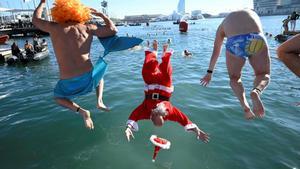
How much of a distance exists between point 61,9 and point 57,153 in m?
4.00

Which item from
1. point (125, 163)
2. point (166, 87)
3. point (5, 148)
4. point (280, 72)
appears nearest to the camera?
point (166, 87)

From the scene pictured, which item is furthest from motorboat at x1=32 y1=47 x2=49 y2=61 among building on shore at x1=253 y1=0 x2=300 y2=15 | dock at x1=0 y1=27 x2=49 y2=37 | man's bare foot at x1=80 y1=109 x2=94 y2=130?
building on shore at x1=253 y1=0 x2=300 y2=15

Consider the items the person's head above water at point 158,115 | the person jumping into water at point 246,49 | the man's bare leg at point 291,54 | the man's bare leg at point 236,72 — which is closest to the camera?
the man's bare leg at point 291,54

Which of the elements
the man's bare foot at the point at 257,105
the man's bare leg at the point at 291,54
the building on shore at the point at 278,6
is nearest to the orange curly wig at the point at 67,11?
the man's bare foot at the point at 257,105

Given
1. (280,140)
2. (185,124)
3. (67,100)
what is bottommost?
(280,140)

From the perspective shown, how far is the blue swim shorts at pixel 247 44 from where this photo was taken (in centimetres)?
374

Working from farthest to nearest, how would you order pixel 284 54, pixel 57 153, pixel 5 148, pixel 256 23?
1. pixel 5 148
2. pixel 57 153
3. pixel 256 23
4. pixel 284 54

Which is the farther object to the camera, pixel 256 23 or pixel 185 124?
pixel 185 124

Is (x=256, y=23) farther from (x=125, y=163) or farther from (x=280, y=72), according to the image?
(x=280, y=72)

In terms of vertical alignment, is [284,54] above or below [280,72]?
above

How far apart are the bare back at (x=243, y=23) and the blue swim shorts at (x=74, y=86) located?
256 centimetres

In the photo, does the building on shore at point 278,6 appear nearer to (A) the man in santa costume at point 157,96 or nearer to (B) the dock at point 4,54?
(B) the dock at point 4,54

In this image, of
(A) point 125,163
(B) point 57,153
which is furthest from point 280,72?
(B) point 57,153

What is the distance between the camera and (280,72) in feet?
48.0
